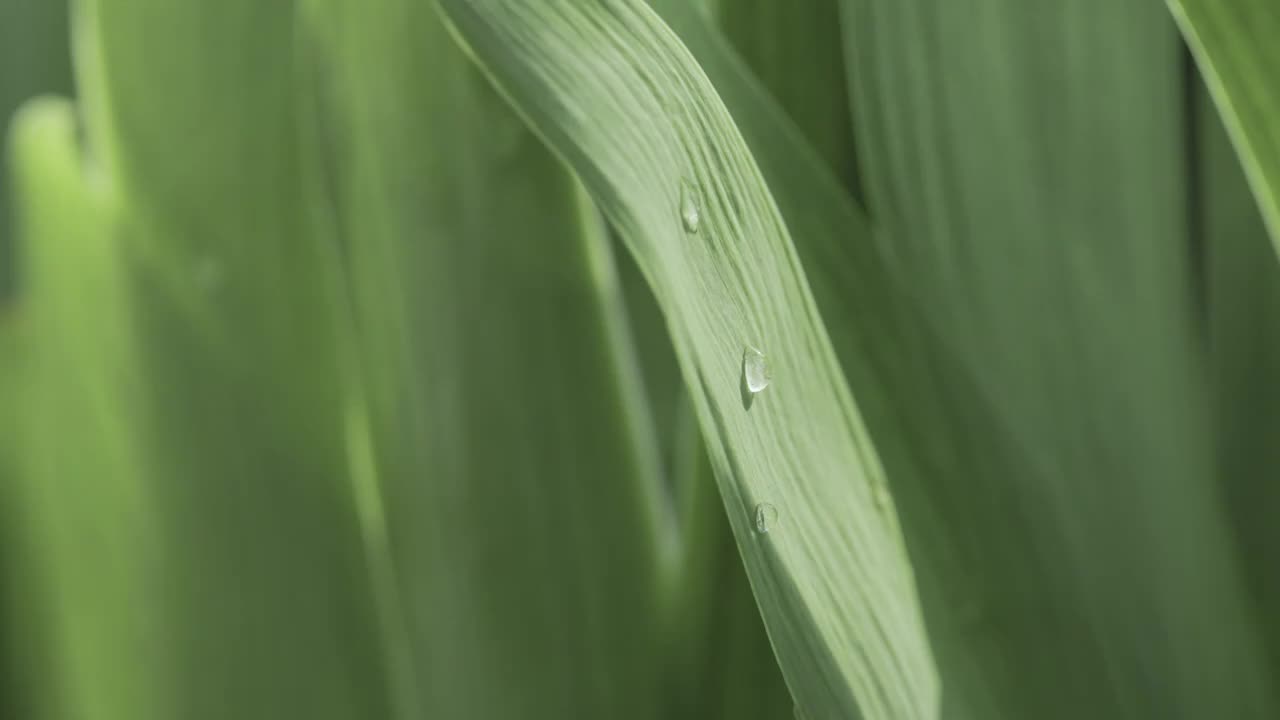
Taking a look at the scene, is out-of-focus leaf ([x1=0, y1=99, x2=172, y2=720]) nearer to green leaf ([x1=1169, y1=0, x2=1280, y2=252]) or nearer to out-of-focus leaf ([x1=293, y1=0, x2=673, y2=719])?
out-of-focus leaf ([x1=293, y1=0, x2=673, y2=719])

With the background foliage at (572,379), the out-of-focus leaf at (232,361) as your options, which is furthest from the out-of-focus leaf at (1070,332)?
the out-of-focus leaf at (232,361)

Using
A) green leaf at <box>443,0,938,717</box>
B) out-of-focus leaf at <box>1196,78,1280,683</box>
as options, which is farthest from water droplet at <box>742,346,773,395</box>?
out-of-focus leaf at <box>1196,78,1280,683</box>

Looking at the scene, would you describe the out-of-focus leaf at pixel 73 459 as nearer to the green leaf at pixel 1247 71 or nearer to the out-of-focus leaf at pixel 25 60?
the out-of-focus leaf at pixel 25 60

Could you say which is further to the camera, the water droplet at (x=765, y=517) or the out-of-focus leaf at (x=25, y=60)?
the out-of-focus leaf at (x=25, y=60)

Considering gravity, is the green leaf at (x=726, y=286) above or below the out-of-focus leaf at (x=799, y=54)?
below

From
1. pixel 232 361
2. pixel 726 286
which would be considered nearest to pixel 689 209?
pixel 726 286

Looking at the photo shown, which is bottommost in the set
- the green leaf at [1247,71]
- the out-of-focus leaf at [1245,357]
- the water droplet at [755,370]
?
the out-of-focus leaf at [1245,357]

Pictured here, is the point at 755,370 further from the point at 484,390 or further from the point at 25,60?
the point at 25,60
